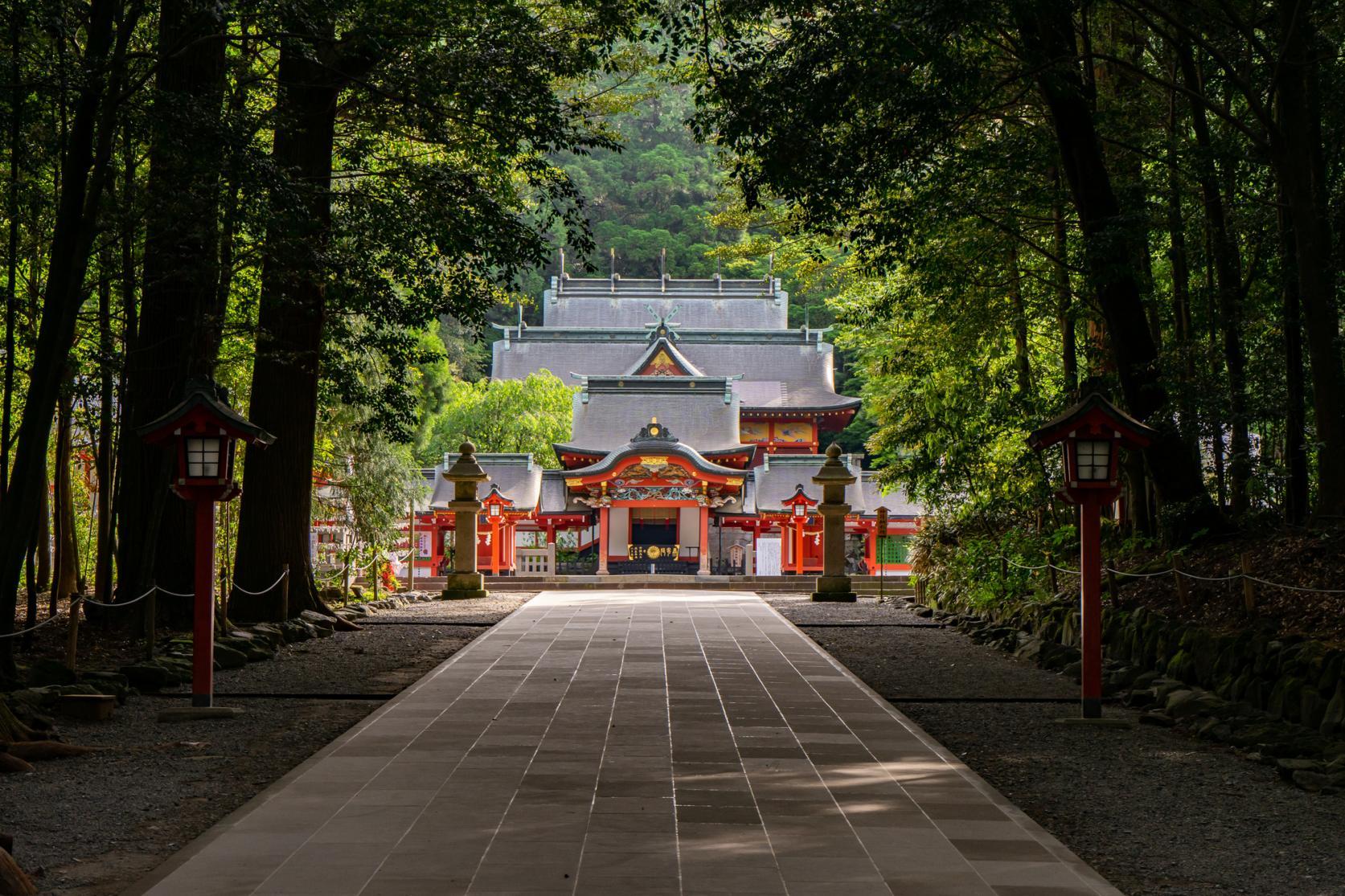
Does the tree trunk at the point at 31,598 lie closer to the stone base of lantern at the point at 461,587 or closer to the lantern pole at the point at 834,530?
the stone base of lantern at the point at 461,587

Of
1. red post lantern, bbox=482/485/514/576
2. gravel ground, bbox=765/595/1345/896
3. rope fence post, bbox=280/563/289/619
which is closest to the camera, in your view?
gravel ground, bbox=765/595/1345/896

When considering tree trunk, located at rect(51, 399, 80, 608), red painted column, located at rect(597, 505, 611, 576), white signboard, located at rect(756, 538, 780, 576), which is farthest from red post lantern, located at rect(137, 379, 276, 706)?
white signboard, located at rect(756, 538, 780, 576)

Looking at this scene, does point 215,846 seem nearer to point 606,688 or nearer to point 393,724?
point 393,724

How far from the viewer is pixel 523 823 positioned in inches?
171

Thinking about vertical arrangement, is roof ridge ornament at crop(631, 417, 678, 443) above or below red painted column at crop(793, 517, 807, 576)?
above

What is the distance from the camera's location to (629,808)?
4609 mm

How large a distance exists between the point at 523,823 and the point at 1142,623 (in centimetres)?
584

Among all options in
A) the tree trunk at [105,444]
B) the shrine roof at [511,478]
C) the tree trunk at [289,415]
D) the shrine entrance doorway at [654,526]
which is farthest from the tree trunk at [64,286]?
the shrine entrance doorway at [654,526]

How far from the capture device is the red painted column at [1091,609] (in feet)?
22.7

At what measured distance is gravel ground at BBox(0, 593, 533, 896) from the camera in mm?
4152

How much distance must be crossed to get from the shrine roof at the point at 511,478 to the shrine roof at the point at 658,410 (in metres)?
2.95

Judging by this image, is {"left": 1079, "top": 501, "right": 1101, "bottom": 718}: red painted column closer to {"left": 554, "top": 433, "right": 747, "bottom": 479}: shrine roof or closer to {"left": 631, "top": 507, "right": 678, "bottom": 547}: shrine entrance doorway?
{"left": 554, "top": 433, "right": 747, "bottom": 479}: shrine roof

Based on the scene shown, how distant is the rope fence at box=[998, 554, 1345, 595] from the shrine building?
9.87 m

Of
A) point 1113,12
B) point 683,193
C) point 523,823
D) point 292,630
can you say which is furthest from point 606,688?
point 683,193
